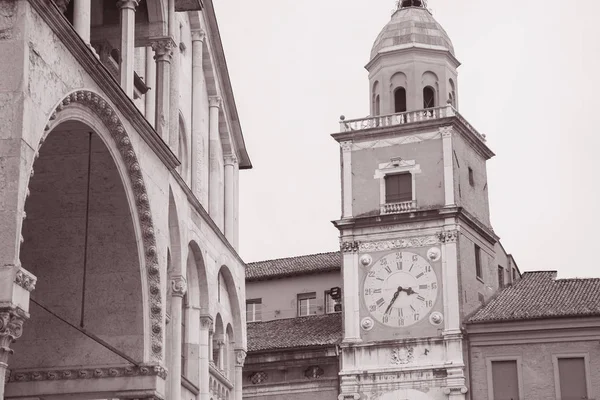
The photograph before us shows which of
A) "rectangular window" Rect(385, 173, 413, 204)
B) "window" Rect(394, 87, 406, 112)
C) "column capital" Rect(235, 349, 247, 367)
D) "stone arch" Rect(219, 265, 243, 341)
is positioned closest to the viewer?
"stone arch" Rect(219, 265, 243, 341)

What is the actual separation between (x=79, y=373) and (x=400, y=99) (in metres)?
42.6

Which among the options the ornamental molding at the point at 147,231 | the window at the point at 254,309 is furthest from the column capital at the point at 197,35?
the window at the point at 254,309

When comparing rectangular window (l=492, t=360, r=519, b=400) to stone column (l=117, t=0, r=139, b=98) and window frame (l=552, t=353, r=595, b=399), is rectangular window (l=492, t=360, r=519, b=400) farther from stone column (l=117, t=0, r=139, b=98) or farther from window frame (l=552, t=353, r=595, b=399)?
stone column (l=117, t=0, r=139, b=98)

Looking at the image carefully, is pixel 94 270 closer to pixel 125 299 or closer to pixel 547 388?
pixel 125 299

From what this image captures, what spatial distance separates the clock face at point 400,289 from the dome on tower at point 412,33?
10931 millimetres

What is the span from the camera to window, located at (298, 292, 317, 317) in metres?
67.6

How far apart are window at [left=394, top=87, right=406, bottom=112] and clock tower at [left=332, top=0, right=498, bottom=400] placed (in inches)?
8.1

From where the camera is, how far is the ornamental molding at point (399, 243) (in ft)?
194

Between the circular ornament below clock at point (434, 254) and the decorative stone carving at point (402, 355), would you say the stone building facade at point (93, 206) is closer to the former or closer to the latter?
the decorative stone carving at point (402, 355)

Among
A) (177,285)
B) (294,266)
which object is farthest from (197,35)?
(294,266)

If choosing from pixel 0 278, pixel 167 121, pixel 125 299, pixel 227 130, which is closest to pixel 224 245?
pixel 227 130

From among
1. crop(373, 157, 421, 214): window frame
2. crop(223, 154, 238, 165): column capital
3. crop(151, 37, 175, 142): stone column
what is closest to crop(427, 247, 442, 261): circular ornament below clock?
crop(373, 157, 421, 214): window frame

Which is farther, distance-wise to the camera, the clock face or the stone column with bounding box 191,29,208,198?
the clock face

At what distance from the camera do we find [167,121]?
85.9 ft
